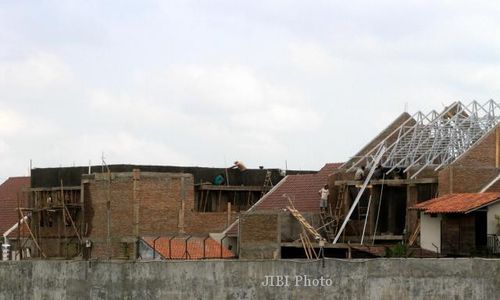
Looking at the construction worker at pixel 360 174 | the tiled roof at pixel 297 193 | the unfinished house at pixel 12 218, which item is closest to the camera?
the construction worker at pixel 360 174

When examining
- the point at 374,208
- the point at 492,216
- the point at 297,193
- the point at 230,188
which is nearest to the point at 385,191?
the point at 374,208

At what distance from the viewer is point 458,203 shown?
40500 millimetres

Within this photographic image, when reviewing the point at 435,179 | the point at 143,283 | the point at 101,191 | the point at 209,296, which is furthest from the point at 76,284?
the point at 435,179

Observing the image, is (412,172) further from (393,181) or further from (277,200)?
(277,200)

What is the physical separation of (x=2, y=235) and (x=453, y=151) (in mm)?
24526

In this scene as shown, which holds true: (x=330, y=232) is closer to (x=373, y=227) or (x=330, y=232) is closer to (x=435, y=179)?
(x=373, y=227)

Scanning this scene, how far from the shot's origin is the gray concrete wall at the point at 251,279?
34.7 metres

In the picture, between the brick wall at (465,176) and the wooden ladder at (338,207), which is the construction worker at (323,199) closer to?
the wooden ladder at (338,207)

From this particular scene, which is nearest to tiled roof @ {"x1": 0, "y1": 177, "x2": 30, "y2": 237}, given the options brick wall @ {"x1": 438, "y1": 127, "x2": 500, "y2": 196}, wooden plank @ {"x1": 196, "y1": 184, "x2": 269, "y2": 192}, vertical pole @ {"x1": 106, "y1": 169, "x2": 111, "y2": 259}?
vertical pole @ {"x1": 106, "y1": 169, "x2": 111, "y2": 259}

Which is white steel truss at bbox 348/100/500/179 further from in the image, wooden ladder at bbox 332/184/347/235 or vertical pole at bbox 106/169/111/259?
vertical pole at bbox 106/169/111/259

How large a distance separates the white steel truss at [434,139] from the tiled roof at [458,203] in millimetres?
3471

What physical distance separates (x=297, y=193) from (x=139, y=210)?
7520 millimetres

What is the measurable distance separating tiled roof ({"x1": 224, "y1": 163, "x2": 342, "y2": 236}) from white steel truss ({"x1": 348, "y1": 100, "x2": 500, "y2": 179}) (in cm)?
235

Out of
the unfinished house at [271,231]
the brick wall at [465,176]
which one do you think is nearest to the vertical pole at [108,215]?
the unfinished house at [271,231]
